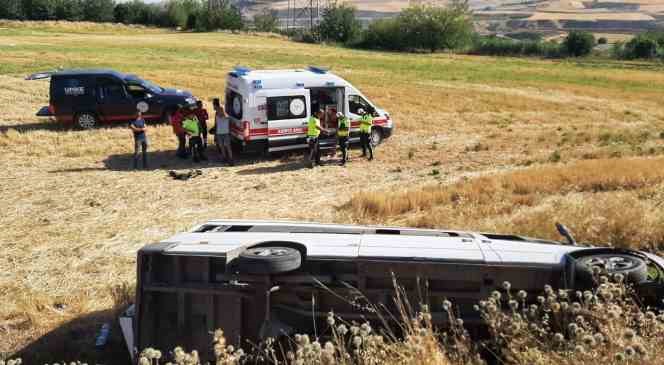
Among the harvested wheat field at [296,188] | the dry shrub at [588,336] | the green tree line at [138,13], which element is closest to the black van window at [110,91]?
the harvested wheat field at [296,188]

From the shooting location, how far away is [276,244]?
6312 millimetres

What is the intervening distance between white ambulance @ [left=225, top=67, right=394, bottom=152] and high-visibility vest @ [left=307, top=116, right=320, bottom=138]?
2.32 ft

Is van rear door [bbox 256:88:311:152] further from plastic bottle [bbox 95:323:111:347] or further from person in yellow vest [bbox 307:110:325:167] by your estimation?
plastic bottle [bbox 95:323:111:347]

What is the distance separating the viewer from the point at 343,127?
59.6ft

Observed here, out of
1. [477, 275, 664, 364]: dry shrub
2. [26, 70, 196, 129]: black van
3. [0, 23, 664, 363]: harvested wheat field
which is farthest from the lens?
[26, 70, 196, 129]: black van

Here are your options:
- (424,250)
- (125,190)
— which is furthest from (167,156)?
(424,250)

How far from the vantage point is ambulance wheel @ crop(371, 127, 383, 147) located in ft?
65.9

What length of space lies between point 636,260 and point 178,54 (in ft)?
160

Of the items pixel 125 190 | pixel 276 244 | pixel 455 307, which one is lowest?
pixel 125 190

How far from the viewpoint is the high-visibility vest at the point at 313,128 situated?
58.4 feet

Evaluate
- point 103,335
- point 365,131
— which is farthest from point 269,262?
point 365,131

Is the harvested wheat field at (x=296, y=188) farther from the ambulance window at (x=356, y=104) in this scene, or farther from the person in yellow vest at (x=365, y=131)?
the ambulance window at (x=356, y=104)

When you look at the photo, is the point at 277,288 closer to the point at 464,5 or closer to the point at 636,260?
the point at 636,260

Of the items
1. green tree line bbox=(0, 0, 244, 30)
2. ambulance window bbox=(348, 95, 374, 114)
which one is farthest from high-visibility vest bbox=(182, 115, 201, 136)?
green tree line bbox=(0, 0, 244, 30)
